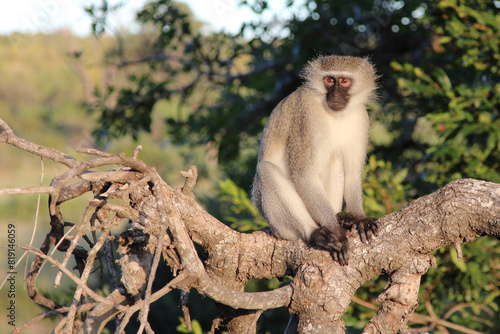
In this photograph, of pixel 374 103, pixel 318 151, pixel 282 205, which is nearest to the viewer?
pixel 282 205

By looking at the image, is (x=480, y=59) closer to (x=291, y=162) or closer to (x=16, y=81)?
(x=291, y=162)

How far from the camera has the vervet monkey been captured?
371 centimetres

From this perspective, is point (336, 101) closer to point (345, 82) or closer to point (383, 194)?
point (345, 82)

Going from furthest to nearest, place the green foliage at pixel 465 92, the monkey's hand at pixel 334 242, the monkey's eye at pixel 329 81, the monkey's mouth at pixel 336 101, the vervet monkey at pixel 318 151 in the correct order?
1. the green foliage at pixel 465 92
2. the monkey's eye at pixel 329 81
3. the monkey's mouth at pixel 336 101
4. the vervet monkey at pixel 318 151
5. the monkey's hand at pixel 334 242

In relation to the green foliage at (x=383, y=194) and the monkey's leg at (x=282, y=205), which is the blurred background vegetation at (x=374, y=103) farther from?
the monkey's leg at (x=282, y=205)

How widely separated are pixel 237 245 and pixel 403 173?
6.23 ft

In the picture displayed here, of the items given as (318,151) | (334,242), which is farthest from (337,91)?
(334,242)

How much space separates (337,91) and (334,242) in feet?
4.80

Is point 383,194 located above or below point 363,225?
below

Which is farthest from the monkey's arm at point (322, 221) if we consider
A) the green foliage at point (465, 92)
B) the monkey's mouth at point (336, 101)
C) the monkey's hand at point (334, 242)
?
the green foliage at point (465, 92)

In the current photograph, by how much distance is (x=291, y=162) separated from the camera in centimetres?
399

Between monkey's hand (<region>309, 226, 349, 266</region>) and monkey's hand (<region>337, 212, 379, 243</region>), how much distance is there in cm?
10

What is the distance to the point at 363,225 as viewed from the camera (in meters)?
3.18

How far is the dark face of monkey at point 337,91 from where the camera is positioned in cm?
404
